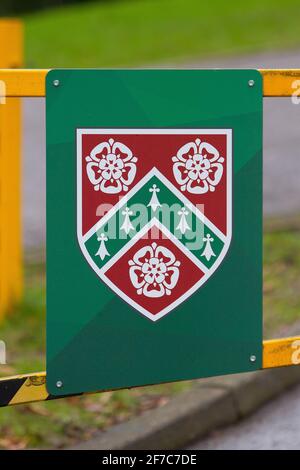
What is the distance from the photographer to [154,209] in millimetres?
3756

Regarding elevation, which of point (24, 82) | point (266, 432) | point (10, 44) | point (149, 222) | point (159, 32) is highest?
point (159, 32)

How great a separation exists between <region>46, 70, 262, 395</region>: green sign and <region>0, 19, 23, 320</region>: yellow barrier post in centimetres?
220

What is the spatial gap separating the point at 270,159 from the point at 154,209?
219 inches

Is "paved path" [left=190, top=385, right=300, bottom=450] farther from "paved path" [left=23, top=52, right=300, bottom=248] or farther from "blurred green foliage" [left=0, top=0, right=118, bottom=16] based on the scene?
"blurred green foliage" [left=0, top=0, right=118, bottom=16]

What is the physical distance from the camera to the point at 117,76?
370cm

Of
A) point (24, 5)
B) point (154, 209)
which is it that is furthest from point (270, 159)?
point (24, 5)

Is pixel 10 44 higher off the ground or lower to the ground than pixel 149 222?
higher

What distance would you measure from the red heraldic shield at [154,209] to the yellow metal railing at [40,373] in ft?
0.72

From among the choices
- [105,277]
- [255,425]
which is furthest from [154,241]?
[255,425]

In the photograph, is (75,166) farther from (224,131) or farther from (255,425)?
Result: (255,425)

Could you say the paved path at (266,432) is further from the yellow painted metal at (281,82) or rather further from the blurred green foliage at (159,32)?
Result: the blurred green foliage at (159,32)

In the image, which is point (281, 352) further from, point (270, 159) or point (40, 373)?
point (270, 159)

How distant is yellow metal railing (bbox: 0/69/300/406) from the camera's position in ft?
12.0

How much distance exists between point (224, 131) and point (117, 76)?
40 centimetres
